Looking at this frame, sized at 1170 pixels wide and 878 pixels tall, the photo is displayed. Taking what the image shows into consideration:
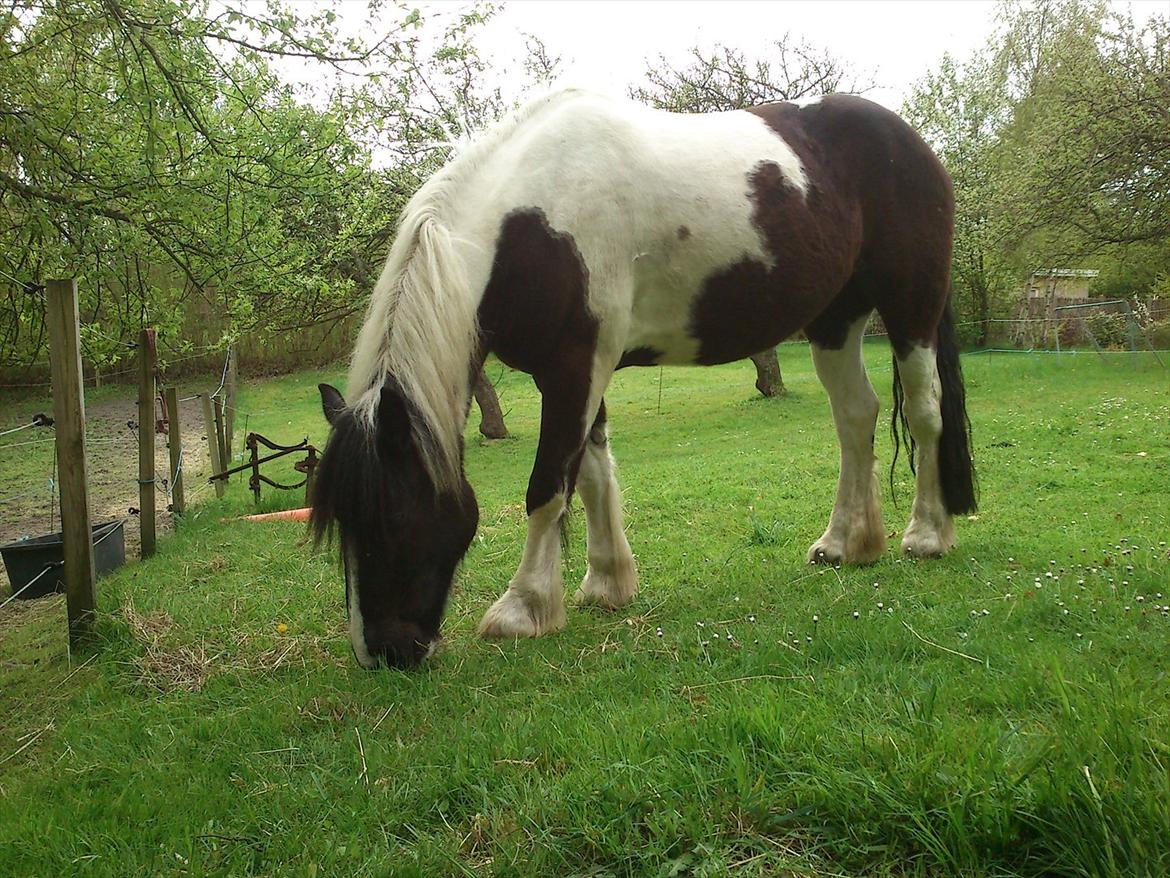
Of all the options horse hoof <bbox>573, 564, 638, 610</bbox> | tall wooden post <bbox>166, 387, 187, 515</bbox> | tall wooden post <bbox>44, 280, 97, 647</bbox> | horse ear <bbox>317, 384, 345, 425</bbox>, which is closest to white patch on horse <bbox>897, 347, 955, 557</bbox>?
horse hoof <bbox>573, 564, 638, 610</bbox>

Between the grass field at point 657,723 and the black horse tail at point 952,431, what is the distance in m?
0.31

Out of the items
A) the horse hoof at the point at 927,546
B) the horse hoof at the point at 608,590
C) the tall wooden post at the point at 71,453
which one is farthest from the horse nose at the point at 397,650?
the horse hoof at the point at 927,546

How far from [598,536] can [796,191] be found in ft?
6.79

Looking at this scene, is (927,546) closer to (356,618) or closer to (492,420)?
(356,618)

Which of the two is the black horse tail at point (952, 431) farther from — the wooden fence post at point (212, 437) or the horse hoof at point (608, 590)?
the wooden fence post at point (212, 437)

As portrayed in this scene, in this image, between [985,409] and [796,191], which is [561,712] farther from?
[985,409]

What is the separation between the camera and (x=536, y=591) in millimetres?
3561

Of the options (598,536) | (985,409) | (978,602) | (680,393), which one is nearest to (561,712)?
(598,536)

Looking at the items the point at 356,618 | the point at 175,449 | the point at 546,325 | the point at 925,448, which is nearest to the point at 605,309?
the point at 546,325

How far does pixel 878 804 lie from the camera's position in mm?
1659

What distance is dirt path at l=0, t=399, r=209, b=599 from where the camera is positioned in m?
8.72

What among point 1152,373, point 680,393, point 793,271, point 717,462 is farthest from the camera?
point 680,393

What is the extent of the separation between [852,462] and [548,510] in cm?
210

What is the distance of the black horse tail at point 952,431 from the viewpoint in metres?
4.44
